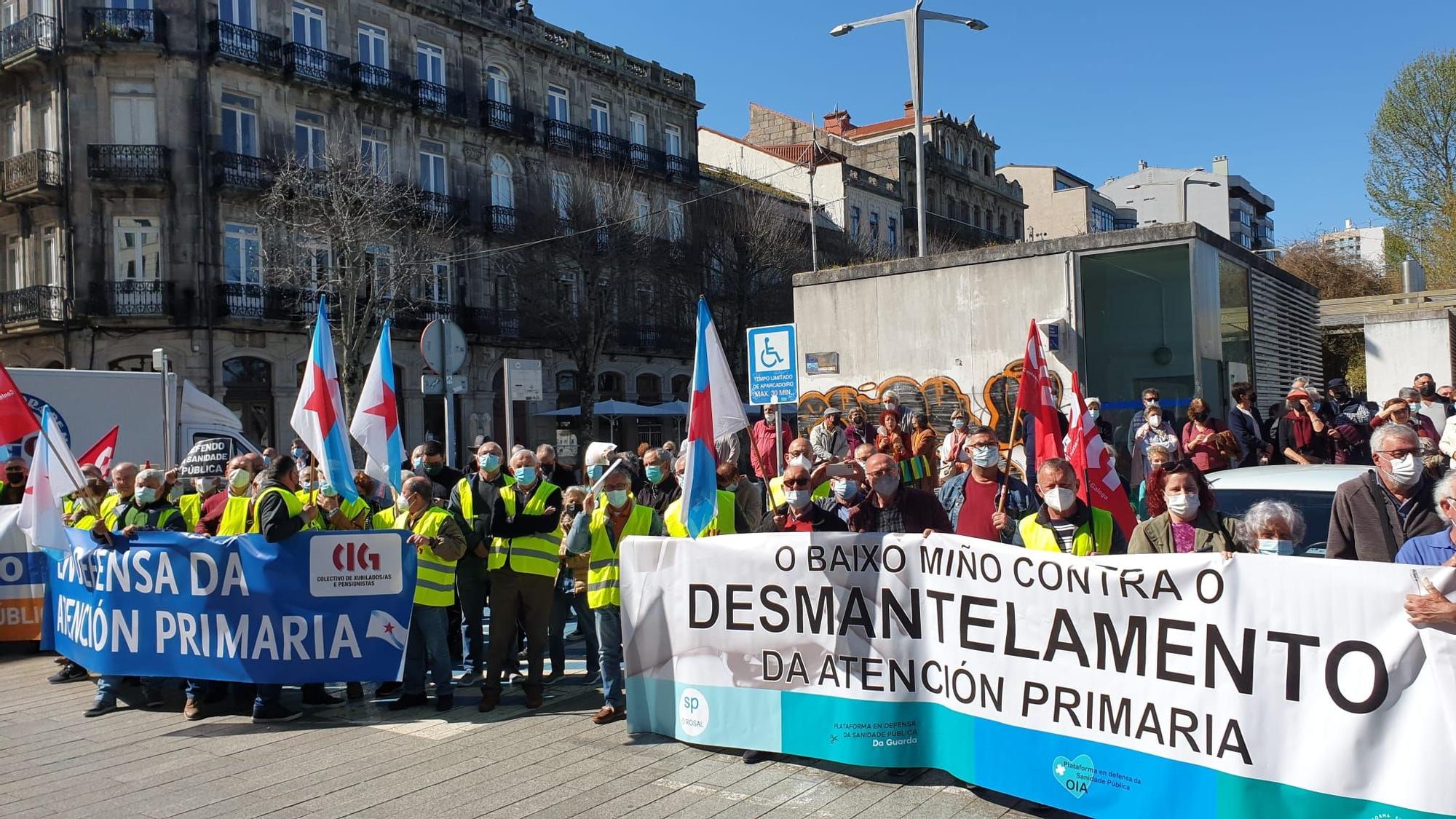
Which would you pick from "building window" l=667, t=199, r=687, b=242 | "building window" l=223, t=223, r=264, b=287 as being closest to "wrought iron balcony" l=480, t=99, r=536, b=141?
"building window" l=667, t=199, r=687, b=242

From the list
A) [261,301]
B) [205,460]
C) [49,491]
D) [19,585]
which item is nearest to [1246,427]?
[205,460]

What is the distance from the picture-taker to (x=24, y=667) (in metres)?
9.82

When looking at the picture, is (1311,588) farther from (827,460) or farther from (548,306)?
(548,306)

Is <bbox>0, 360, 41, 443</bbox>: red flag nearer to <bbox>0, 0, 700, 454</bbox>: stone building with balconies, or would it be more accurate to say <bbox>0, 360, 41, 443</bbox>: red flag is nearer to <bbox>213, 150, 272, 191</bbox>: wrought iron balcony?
<bbox>0, 0, 700, 454</bbox>: stone building with balconies

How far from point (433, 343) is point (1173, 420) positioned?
9.48 m

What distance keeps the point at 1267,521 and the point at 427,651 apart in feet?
17.5

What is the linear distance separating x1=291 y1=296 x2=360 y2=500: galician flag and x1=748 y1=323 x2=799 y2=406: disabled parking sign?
4599 mm

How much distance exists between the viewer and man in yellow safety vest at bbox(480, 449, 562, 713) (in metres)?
7.51

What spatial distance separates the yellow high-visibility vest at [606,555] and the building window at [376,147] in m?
26.1

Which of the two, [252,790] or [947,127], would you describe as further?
[947,127]

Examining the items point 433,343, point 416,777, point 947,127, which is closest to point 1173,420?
point 433,343

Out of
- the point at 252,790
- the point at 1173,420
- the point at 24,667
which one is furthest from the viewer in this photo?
Result: the point at 1173,420

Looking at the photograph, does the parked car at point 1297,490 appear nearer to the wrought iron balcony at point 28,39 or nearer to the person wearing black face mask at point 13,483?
the person wearing black face mask at point 13,483

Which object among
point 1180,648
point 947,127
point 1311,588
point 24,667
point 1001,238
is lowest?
point 24,667
